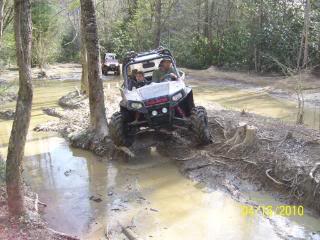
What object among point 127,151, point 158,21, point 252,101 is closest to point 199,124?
point 127,151

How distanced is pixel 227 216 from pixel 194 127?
8.71ft

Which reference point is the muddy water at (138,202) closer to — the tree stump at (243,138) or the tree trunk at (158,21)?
the tree stump at (243,138)

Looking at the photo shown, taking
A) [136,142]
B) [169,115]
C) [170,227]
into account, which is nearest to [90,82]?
[136,142]

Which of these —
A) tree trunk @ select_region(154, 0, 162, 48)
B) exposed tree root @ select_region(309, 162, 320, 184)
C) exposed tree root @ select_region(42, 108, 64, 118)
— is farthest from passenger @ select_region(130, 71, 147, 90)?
tree trunk @ select_region(154, 0, 162, 48)

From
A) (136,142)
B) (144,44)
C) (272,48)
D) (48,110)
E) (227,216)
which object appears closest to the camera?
(227,216)

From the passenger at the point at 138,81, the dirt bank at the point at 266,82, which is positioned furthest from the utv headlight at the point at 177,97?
the dirt bank at the point at 266,82

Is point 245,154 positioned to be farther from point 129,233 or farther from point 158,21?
point 158,21

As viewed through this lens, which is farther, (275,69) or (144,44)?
(144,44)

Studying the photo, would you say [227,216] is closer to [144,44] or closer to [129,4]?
[144,44]

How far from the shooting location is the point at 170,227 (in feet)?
24.4

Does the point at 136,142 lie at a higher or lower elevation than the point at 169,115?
lower

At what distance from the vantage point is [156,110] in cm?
983

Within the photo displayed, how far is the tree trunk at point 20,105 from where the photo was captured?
6.04 meters

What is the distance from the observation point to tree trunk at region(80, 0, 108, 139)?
11.5 m
